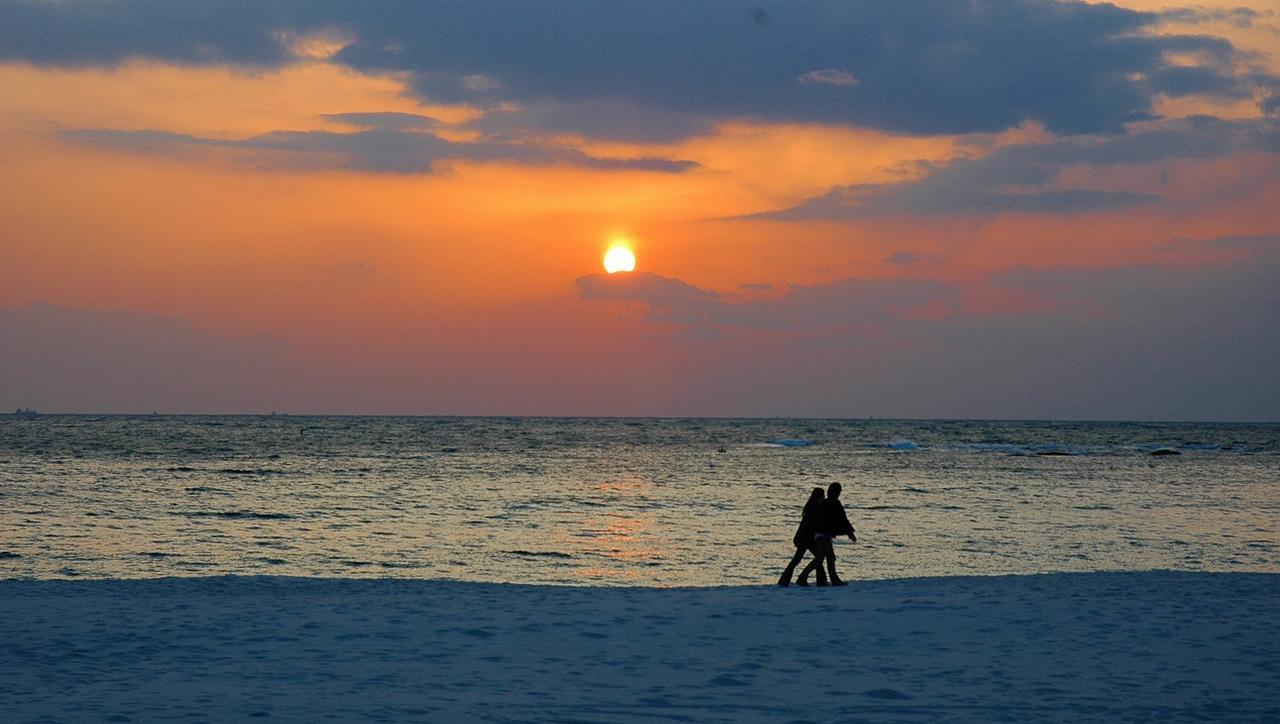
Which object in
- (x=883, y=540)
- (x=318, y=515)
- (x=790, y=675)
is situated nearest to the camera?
(x=790, y=675)

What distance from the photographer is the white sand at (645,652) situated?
37.5ft

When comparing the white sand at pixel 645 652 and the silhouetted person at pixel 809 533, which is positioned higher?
the silhouetted person at pixel 809 533

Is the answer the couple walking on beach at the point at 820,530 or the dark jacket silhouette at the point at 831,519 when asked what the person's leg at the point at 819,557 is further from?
the dark jacket silhouette at the point at 831,519

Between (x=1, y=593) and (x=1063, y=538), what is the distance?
1071 inches

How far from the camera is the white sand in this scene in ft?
37.5

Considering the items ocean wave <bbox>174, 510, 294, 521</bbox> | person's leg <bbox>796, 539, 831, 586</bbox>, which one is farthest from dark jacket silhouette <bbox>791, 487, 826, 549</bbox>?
ocean wave <bbox>174, 510, 294, 521</bbox>

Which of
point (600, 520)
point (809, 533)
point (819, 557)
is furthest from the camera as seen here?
point (600, 520)

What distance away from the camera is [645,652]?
14156mm

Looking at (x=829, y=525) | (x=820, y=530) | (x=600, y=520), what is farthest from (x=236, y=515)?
(x=829, y=525)

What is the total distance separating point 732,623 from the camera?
638 inches

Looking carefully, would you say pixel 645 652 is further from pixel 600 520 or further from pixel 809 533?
pixel 600 520

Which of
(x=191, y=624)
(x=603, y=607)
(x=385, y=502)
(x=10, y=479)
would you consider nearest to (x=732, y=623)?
(x=603, y=607)

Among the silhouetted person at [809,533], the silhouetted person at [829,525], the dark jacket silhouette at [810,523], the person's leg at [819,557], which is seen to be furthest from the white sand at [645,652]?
the dark jacket silhouette at [810,523]

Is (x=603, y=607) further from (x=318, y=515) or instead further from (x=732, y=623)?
(x=318, y=515)
